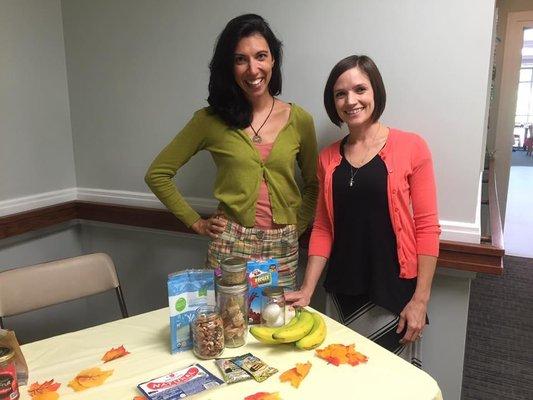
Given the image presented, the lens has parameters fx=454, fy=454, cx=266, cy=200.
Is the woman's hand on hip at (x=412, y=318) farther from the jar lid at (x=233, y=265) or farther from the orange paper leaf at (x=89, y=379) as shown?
the orange paper leaf at (x=89, y=379)

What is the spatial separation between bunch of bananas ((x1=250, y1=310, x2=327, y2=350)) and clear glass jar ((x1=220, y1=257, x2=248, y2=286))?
0.15 m

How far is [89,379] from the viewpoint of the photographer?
3.63 ft

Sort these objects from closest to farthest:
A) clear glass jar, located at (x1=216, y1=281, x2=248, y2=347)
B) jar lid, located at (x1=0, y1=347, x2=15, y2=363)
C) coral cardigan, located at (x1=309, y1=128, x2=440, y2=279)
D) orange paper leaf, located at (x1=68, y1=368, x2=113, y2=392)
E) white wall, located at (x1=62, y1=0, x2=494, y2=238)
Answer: jar lid, located at (x1=0, y1=347, x2=15, y2=363) < orange paper leaf, located at (x1=68, y1=368, x2=113, y2=392) < clear glass jar, located at (x1=216, y1=281, x2=248, y2=347) < coral cardigan, located at (x1=309, y1=128, x2=440, y2=279) < white wall, located at (x1=62, y1=0, x2=494, y2=238)

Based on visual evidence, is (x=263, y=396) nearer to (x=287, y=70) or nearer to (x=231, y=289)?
(x=231, y=289)

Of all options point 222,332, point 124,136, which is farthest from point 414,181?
point 124,136

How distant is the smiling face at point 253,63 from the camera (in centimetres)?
150

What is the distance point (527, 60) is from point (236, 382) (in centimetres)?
1386

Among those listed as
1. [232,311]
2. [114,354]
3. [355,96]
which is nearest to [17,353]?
[114,354]

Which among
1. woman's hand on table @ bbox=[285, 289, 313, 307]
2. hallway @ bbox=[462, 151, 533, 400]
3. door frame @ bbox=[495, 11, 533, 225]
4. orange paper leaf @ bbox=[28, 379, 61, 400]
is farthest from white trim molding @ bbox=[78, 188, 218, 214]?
door frame @ bbox=[495, 11, 533, 225]

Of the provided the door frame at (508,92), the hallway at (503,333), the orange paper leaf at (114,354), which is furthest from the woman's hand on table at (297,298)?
the door frame at (508,92)

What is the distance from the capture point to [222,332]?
1166 millimetres

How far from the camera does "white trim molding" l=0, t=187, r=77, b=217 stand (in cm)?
228

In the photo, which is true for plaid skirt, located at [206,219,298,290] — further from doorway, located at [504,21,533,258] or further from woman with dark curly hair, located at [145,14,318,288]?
doorway, located at [504,21,533,258]

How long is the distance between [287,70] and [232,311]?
1159 millimetres
